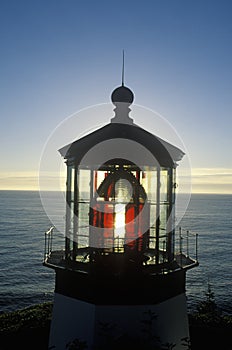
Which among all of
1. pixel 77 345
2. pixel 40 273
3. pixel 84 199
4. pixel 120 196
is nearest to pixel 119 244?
pixel 120 196

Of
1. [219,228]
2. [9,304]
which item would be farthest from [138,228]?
[219,228]

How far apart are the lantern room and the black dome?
0.68 m

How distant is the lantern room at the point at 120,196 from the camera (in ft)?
23.1

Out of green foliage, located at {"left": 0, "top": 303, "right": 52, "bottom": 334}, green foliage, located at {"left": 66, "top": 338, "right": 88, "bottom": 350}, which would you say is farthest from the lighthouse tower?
green foliage, located at {"left": 0, "top": 303, "right": 52, "bottom": 334}

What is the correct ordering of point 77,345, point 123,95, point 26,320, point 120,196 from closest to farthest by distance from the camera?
point 77,345, point 120,196, point 123,95, point 26,320

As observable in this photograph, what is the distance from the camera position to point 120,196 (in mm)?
7043

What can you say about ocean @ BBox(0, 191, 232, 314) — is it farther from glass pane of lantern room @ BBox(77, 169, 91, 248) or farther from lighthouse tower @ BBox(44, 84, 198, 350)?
glass pane of lantern room @ BBox(77, 169, 91, 248)

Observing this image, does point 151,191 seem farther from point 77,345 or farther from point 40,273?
point 40,273

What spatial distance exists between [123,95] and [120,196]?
2.20 meters

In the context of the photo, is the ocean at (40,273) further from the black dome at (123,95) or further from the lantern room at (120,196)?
the black dome at (123,95)

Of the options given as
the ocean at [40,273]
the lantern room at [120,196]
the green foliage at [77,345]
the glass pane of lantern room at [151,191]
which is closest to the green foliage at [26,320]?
the ocean at [40,273]

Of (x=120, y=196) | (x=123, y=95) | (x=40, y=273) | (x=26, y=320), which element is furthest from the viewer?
(x=40, y=273)

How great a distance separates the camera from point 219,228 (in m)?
65.2

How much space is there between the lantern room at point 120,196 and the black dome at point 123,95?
2.22ft
